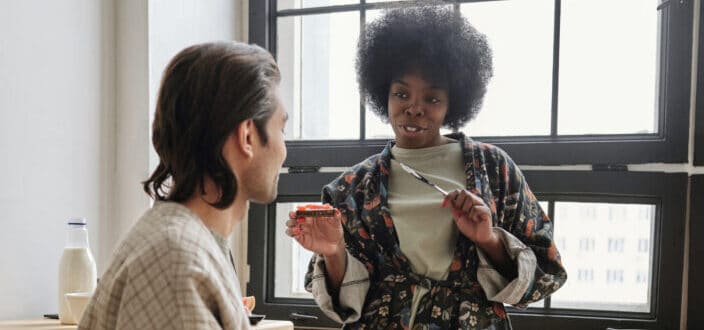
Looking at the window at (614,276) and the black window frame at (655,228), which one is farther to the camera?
the window at (614,276)

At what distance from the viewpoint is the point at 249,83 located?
924 mm

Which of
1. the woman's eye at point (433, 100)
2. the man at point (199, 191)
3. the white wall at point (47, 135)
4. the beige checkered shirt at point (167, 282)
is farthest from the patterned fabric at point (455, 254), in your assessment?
the white wall at point (47, 135)

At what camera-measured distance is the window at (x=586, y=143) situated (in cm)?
168

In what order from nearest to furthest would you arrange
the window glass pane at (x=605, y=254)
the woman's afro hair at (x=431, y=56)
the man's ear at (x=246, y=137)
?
the man's ear at (x=246, y=137)
the woman's afro hair at (x=431, y=56)
the window glass pane at (x=605, y=254)

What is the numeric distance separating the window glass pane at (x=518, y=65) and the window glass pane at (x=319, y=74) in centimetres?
39

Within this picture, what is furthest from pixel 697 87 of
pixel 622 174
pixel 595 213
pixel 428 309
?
pixel 428 309

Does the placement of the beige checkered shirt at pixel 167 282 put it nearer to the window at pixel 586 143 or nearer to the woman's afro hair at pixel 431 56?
the woman's afro hair at pixel 431 56

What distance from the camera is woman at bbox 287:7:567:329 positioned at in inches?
49.9

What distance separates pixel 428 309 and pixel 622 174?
2.43 ft

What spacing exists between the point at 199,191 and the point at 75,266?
75cm

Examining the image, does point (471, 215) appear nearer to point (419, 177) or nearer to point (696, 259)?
point (419, 177)

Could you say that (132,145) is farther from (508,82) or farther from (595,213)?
(595,213)

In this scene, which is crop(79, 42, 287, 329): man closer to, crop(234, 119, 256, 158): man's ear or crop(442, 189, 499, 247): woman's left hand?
crop(234, 119, 256, 158): man's ear

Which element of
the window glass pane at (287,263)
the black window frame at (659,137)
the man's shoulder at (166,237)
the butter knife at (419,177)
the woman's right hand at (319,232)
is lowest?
the window glass pane at (287,263)
